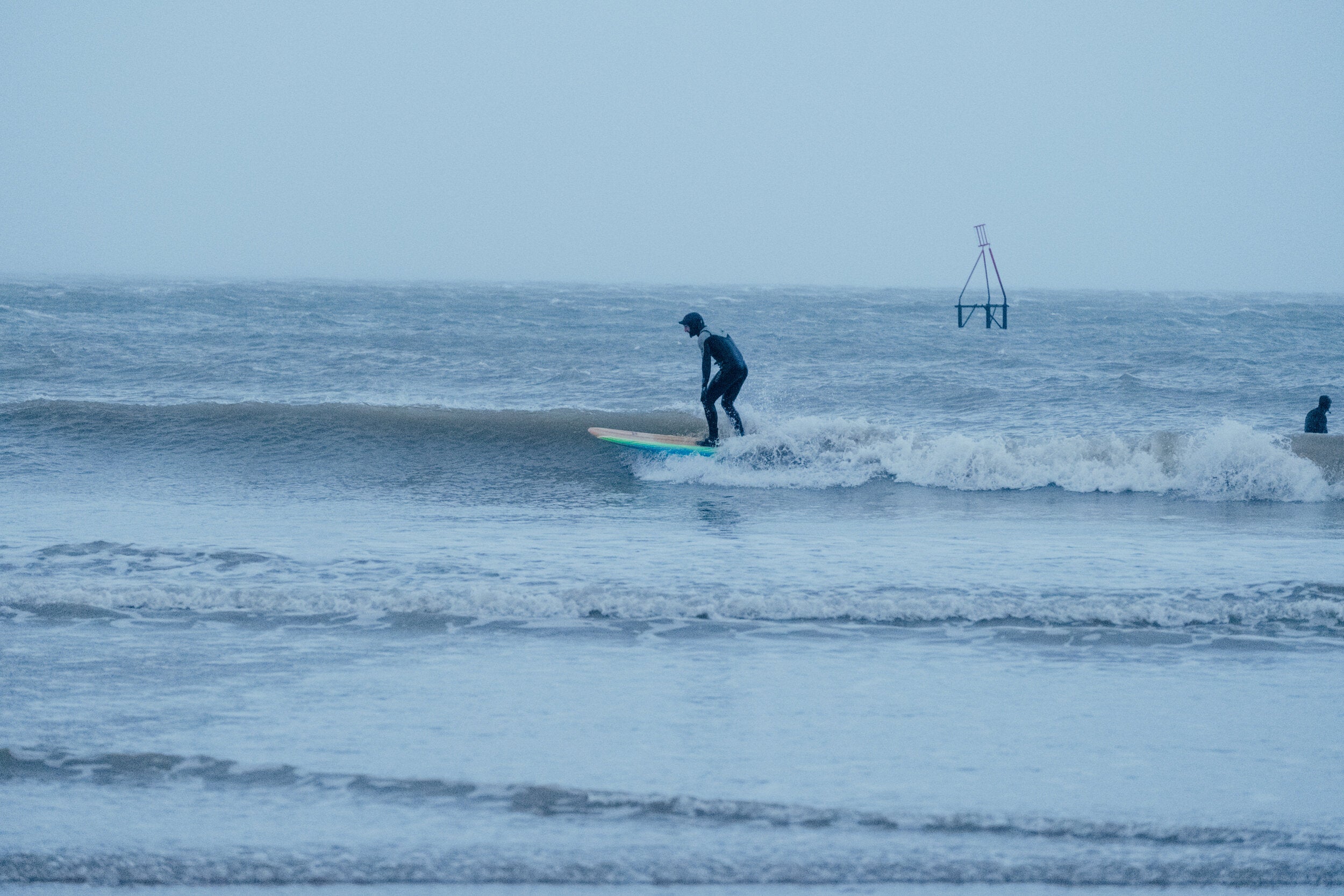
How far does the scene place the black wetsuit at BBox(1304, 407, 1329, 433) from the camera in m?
13.3

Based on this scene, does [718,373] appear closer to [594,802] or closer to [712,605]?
[712,605]

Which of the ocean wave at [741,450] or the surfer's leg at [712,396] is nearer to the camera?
the ocean wave at [741,450]

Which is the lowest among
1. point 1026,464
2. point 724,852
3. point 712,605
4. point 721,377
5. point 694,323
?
point 724,852

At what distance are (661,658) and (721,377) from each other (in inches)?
249

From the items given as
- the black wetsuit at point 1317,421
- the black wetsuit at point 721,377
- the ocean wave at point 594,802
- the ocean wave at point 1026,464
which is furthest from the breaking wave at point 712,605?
the black wetsuit at point 1317,421

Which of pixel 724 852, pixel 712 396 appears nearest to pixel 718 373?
pixel 712 396

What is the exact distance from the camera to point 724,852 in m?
3.55

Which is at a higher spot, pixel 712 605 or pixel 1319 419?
pixel 1319 419

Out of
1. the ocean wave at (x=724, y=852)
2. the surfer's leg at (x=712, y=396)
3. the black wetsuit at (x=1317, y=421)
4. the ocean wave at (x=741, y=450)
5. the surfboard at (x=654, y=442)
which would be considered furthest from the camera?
the black wetsuit at (x=1317, y=421)

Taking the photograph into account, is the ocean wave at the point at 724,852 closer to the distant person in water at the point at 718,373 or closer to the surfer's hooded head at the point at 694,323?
the distant person in water at the point at 718,373

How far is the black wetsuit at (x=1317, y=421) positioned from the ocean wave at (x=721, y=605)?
25.0 feet

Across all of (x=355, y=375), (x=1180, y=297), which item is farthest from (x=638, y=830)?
(x=1180, y=297)

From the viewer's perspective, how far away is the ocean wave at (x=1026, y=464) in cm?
1113

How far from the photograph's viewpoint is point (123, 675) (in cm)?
520
